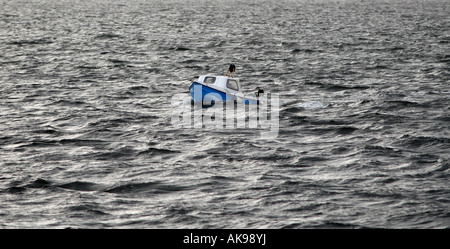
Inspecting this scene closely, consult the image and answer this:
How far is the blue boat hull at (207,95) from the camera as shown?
113ft

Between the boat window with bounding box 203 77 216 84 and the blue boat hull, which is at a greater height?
the boat window with bounding box 203 77 216 84

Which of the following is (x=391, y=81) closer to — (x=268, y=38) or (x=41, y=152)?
(x=41, y=152)

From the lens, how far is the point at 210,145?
25.8 metres

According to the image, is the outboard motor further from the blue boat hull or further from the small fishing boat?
the blue boat hull

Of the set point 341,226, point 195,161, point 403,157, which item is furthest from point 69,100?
point 341,226

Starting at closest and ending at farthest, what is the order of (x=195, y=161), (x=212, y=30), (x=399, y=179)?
(x=399, y=179), (x=195, y=161), (x=212, y=30)

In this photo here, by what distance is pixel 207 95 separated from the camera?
34625 millimetres

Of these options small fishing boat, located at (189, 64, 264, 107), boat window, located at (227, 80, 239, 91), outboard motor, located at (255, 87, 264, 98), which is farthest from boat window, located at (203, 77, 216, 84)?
outboard motor, located at (255, 87, 264, 98)

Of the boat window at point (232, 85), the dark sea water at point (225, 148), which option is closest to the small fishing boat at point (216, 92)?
the boat window at point (232, 85)

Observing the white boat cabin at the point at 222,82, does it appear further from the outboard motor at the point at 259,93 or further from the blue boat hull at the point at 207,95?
the outboard motor at the point at 259,93

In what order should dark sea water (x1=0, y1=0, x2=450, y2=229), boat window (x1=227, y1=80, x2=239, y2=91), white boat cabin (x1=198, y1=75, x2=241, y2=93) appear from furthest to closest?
boat window (x1=227, y1=80, x2=239, y2=91)
white boat cabin (x1=198, y1=75, x2=241, y2=93)
dark sea water (x1=0, y1=0, x2=450, y2=229)

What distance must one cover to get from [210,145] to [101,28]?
2754 inches

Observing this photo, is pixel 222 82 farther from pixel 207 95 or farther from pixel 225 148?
pixel 225 148

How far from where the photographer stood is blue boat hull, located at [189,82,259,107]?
34500 millimetres
